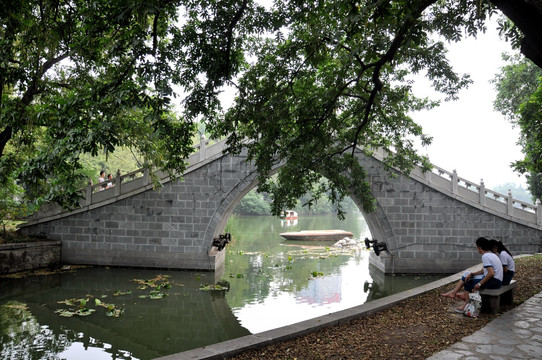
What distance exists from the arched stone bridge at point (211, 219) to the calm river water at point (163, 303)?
63 cm

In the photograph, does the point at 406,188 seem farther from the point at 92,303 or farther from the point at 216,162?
the point at 92,303

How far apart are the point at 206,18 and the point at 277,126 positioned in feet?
6.53

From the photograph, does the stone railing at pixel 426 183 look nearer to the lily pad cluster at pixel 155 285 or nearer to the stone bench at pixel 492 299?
the lily pad cluster at pixel 155 285

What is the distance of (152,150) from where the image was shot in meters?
11.0

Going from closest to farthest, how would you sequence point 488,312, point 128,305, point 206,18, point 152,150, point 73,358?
point 488,312, point 73,358, point 206,18, point 128,305, point 152,150

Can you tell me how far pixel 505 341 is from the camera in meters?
4.07

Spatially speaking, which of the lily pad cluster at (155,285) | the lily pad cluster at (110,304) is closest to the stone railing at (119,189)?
the lily pad cluster at (155,285)

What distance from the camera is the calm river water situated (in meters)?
6.38

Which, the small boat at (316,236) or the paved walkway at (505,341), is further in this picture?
the small boat at (316,236)

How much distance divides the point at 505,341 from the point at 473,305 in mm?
1084

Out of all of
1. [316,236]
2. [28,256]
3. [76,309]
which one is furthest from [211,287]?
[316,236]

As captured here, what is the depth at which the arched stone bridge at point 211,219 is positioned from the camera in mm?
12172

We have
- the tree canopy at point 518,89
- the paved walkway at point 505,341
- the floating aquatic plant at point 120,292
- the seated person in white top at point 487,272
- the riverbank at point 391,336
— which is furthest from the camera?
the tree canopy at point 518,89

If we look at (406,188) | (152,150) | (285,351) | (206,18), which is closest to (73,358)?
(285,351)
